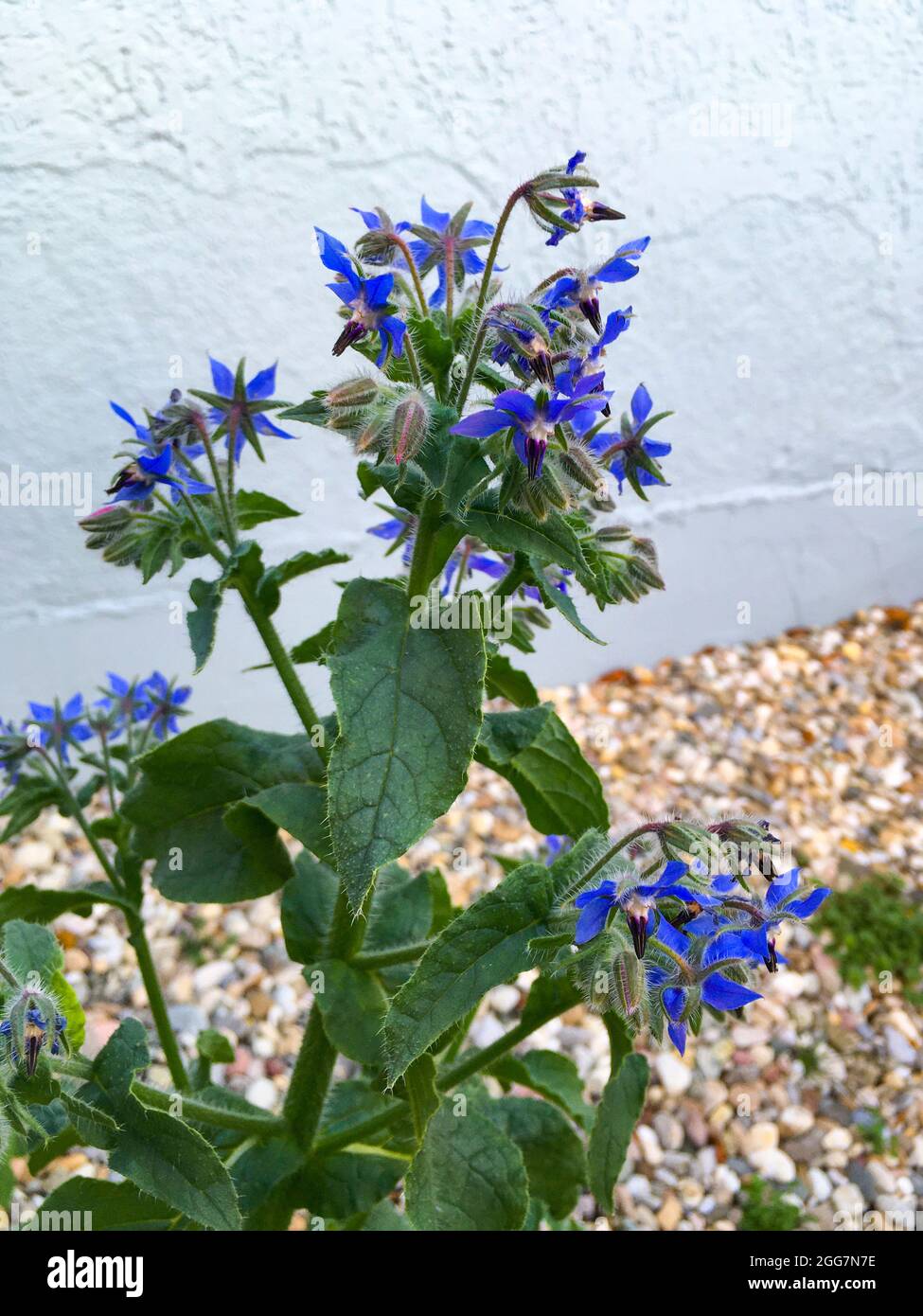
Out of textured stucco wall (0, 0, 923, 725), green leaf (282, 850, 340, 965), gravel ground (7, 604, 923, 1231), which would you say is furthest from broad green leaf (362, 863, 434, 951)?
textured stucco wall (0, 0, 923, 725)

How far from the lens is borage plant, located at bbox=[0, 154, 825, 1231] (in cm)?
75

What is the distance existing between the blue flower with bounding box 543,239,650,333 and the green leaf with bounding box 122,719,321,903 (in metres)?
0.44

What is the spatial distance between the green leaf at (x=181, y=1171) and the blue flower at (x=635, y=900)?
1.00 ft

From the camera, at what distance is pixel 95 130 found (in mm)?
2051

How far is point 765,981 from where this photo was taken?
2.20m

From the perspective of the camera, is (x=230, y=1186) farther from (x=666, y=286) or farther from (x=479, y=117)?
(x=666, y=286)

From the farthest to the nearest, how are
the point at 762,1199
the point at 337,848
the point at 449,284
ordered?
the point at 762,1199 < the point at 449,284 < the point at 337,848

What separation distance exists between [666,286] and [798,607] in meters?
0.97

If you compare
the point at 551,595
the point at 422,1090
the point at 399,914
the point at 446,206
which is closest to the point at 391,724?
the point at 551,595

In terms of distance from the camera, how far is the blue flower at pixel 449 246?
0.88 metres

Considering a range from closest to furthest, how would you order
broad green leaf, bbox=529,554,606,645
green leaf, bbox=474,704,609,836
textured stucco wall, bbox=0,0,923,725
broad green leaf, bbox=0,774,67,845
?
broad green leaf, bbox=529,554,606,645 < green leaf, bbox=474,704,609,836 < broad green leaf, bbox=0,774,67,845 < textured stucco wall, bbox=0,0,923,725

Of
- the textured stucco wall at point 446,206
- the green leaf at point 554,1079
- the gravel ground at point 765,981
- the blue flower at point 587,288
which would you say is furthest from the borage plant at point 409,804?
the textured stucco wall at point 446,206

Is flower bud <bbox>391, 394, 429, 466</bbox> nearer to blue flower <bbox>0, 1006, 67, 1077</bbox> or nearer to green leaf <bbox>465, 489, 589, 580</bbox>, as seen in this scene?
green leaf <bbox>465, 489, 589, 580</bbox>
